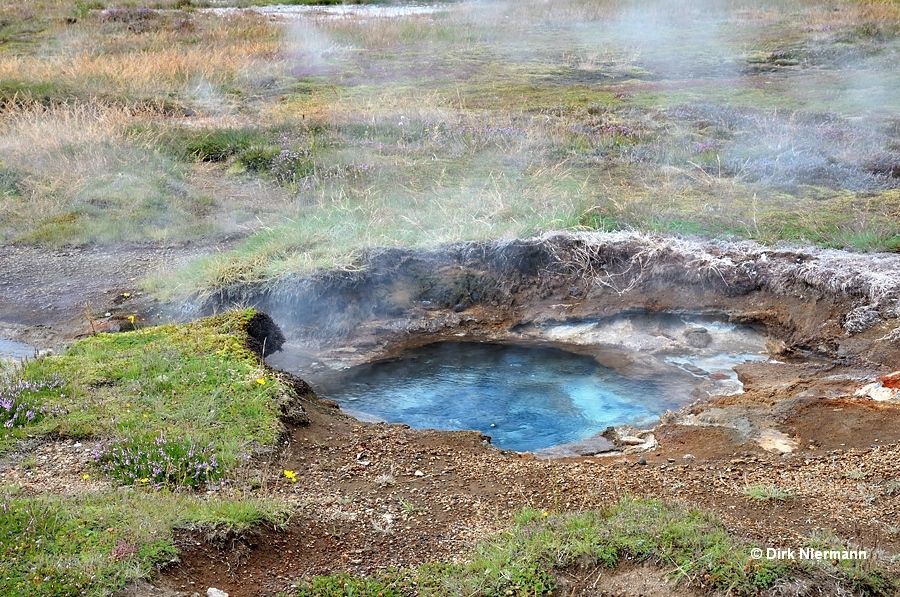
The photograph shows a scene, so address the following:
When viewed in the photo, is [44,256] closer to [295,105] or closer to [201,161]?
[201,161]

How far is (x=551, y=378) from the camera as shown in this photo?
27.6 feet

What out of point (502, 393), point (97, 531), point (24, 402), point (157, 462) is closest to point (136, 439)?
point (157, 462)

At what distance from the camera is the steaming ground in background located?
10258 millimetres

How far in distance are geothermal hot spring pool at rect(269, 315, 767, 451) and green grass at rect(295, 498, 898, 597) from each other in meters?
2.73

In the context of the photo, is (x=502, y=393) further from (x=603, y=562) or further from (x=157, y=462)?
(x=603, y=562)

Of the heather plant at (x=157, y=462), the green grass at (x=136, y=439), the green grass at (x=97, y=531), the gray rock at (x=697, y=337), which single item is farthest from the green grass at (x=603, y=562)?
the gray rock at (x=697, y=337)

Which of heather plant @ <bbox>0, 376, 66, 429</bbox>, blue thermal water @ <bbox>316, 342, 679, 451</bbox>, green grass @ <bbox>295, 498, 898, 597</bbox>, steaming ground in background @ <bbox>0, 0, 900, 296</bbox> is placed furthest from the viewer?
steaming ground in background @ <bbox>0, 0, 900, 296</bbox>

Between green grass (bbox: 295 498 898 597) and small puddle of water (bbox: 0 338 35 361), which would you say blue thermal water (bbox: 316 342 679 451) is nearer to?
green grass (bbox: 295 498 898 597)

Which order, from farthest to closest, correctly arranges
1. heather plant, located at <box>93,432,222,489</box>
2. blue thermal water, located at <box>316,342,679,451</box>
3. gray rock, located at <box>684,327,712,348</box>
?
gray rock, located at <box>684,327,712,348</box> → blue thermal water, located at <box>316,342,679,451</box> → heather plant, located at <box>93,432,222,489</box>

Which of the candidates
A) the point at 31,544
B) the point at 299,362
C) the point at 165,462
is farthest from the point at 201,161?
the point at 31,544

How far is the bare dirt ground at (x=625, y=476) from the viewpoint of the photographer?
4.33m

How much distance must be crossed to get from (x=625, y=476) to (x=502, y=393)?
2.87 m

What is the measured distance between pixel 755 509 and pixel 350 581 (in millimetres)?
2342

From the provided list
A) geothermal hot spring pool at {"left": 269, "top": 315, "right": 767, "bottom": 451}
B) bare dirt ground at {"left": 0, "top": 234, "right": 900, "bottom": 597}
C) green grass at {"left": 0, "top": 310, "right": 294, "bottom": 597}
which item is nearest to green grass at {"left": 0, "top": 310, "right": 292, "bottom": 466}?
green grass at {"left": 0, "top": 310, "right": 294, "bottom": 597}
